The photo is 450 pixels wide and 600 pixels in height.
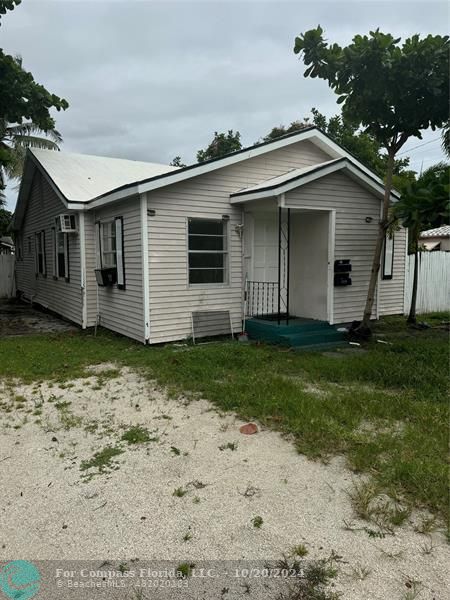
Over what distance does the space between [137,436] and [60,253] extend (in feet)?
28.6

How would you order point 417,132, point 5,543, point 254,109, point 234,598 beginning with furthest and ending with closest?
point 254,109 < point 417,132 < point 5,543 < point 234,598

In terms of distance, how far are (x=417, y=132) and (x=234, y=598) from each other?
7.83 meters

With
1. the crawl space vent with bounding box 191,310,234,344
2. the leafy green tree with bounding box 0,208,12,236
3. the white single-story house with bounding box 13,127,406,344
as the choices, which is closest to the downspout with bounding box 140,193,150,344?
the white single-story house with bounding box 13,127,406,344

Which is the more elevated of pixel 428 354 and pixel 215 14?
pixel 215 14

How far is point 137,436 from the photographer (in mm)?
4020

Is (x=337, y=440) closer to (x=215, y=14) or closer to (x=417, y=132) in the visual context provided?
(x=417, y=132)

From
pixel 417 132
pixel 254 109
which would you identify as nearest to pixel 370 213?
pixel 417 132

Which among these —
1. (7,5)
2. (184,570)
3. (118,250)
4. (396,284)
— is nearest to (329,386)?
(184,570)

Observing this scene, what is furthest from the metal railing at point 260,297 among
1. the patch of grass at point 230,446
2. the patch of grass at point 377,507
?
the patch of grass at point 377,507

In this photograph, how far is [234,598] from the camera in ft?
7.15

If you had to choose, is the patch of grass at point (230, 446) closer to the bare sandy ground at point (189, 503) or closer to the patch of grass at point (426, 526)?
the bare sandy ground at point (189, 503)

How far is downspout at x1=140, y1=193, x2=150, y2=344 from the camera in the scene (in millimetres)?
7562

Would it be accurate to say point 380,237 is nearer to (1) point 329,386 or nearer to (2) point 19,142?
(1) point 329,386

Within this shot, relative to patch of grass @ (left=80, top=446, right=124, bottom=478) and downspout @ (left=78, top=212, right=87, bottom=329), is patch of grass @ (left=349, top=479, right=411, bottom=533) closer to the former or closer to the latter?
patch of grass @ (left=80, top=446, right=124, bottom=478)
